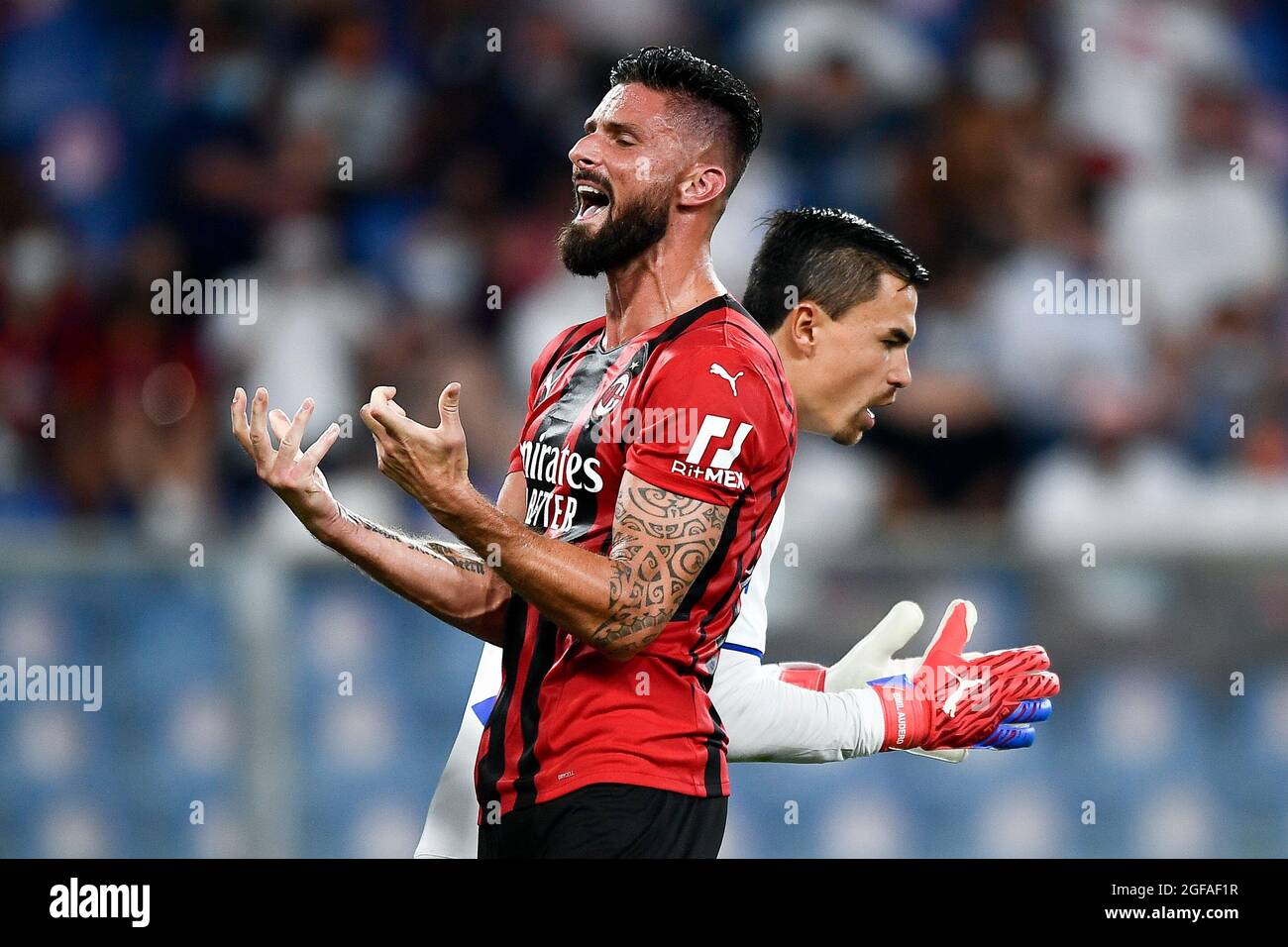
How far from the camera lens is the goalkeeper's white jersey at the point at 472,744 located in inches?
159

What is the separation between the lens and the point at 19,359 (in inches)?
288

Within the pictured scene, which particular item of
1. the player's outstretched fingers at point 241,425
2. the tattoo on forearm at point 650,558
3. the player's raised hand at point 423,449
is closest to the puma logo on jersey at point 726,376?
the tattoo on forearm at point 650,558

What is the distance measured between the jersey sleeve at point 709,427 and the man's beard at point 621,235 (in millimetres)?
319

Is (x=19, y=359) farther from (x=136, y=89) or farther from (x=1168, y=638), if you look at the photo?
(x=1168, y=638)

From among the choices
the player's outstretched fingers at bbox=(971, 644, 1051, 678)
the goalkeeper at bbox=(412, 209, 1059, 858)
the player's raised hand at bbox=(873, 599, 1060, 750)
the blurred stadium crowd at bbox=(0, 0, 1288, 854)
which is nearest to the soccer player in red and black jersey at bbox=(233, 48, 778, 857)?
the goalkeeper at bbox=(412, 209, 1059, 858)

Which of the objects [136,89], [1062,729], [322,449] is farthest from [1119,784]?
[136,89]

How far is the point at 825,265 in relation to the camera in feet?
14.9

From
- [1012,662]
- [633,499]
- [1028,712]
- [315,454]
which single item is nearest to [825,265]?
[1012,662]

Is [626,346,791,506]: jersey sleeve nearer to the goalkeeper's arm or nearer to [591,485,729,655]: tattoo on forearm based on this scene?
[591,485,729,655]: tattoo on forearm

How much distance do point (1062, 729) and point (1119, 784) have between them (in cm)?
26

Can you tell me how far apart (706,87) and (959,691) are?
1.50 m

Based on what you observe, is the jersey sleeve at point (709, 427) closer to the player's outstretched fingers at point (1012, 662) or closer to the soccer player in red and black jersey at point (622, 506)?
the soccer player in red and black jersey at point (622, 506)

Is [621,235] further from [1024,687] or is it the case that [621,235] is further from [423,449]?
[1024,687]

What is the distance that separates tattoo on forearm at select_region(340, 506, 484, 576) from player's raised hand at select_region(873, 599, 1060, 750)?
1.04 meters
